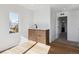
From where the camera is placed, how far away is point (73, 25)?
4.19m

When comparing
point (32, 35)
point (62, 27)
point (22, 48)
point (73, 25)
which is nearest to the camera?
point (22, 48)

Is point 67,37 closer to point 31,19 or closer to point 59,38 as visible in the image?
point 59,38

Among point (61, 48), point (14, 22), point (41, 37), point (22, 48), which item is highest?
point (14, 22)

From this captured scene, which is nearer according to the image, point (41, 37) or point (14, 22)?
point (14, 22)

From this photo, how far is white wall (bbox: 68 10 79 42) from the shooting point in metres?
3.93

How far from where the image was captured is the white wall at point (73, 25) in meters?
3.93

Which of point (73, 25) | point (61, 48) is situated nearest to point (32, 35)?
point (61, 48)

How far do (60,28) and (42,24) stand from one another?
71cm

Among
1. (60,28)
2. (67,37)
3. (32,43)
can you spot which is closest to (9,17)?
(32,43)

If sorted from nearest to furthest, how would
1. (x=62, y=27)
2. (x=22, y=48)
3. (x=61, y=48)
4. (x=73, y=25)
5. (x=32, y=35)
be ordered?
(x=22, y=48) → (x=32, y=35) → (x=61, y=48) → (x=62, y=27) → (x=73, y=25)

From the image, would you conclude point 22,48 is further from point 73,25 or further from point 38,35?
point 73,25

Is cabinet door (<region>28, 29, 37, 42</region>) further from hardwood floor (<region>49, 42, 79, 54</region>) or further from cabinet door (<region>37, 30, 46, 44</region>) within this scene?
hardwood floor (<region>49, 42, 79, 54</region>)

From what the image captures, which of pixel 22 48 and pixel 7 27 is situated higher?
pixel 7 27
